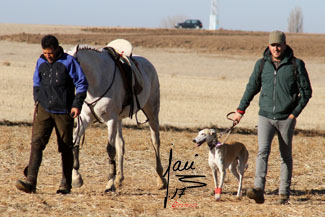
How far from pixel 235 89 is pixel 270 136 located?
20.5m

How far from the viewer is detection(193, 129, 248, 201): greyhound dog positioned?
7.73 m

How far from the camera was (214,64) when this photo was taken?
4372cm

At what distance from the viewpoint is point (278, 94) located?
24.5ft

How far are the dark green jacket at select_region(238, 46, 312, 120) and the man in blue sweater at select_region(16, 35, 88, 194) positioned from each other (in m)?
2.30

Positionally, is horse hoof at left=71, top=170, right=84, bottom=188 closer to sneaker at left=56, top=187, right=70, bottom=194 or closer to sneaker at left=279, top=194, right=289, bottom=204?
sneaker at left=56, top=187, right=70, bottom=194

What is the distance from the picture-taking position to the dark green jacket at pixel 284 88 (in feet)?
24.2

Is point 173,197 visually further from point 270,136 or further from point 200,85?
point 200,85

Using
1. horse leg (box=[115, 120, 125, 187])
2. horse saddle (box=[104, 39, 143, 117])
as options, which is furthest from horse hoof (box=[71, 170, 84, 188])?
horse saddle (box=[104, 39, 143, 117])

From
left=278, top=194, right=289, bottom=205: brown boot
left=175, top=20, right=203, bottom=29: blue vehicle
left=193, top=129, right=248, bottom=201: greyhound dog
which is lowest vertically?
left=175, top=20, right=203, bottom=29: blue vehicle

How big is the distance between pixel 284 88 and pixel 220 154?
4.00ft

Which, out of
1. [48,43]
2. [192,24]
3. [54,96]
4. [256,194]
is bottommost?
[192,24]

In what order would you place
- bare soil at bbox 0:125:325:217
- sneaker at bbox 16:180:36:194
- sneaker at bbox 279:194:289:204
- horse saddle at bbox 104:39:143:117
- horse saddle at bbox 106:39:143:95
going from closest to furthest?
bare soil at bbox 0:125:325:217 < sneaker at bbox 16:180:36:194 < sneaker at bbox 279:194:289:204 < horse saddle at bbox 104:39:143:117 < horse saddle at bbox 106:39:143:95

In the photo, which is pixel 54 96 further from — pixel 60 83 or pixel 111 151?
pixel 111 151

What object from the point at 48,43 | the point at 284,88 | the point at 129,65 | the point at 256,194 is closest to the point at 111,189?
the point at 129,65
